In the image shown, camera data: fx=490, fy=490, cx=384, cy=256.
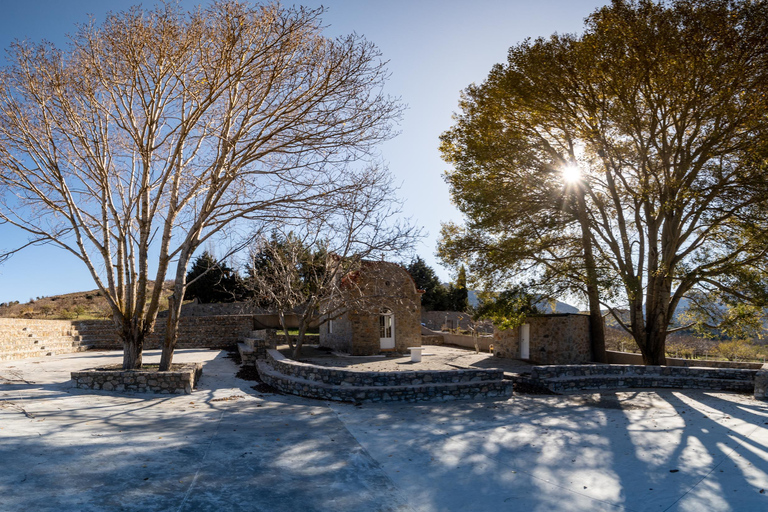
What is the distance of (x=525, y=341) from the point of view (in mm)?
20250

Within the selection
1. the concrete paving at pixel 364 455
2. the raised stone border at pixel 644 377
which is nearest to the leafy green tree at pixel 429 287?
the raised stone border at pixel 644 377

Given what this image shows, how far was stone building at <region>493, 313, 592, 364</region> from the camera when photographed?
62.1 ft

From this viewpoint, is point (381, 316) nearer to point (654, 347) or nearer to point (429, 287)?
point (654, 347)

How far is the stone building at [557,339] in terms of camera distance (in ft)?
62.1

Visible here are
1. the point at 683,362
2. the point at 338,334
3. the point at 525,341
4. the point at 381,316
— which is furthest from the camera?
the point at 338,334

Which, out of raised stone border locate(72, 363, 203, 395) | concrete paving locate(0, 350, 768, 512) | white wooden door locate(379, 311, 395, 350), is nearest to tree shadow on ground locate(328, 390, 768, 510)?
concrete paving locate(0, 350, 768, 512)

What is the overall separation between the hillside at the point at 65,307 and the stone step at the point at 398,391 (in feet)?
50.5

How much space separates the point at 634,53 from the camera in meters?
14.1

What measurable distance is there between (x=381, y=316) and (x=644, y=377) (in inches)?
414

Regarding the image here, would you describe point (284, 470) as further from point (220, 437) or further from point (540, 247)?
point (540, 247)

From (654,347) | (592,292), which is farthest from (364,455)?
(654,347)

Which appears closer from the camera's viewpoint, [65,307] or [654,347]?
[654,347]

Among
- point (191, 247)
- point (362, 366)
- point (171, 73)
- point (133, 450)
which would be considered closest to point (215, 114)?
point (171, 73)

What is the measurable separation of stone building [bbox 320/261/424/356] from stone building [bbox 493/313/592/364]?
4916 millimetres
